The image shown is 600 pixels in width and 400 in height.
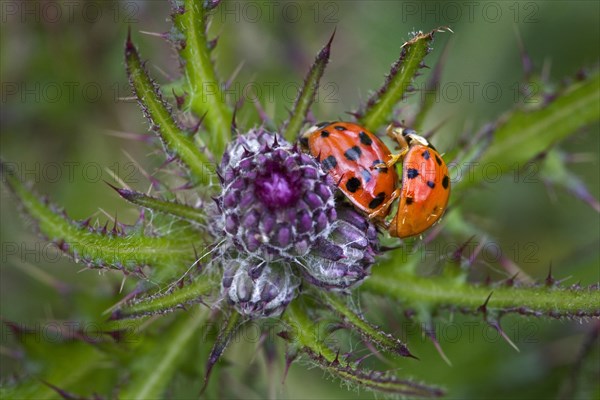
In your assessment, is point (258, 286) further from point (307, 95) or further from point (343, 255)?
point (307, 95)

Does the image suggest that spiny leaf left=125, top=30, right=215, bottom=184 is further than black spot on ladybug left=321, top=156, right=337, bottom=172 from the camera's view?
No

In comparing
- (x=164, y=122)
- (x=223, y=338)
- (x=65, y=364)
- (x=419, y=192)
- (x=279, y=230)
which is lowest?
(x=65, y=364)

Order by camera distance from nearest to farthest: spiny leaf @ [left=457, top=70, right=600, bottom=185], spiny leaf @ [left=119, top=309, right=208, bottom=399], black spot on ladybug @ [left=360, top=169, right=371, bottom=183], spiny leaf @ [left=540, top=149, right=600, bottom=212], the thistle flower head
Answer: the thistle flower head < black spot on ladybug @ [left=360, top=169, right=371, bottom=183] < spiny leaf @ [left=119, top=309, right=208, bottom=399] < spiny leaf @ [left=457, top=70, right=600, bottom=185] < spiny leaf @ [left=540, top=149, right=600, bottom=212]

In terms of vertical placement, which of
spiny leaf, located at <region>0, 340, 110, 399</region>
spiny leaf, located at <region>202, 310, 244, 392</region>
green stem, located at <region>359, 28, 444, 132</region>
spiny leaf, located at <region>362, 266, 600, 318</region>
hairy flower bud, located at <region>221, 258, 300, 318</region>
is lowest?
spiny leaf, located at <region>0, 340, 110, 399</region>

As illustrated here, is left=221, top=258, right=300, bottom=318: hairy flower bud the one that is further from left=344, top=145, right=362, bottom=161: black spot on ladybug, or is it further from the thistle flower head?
left=344, top=145, right=362, bottom=161: black spot on ladybug

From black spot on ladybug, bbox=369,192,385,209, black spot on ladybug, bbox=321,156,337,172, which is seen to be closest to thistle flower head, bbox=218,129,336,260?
black spot on ladybug, bbox=321,156,337,172

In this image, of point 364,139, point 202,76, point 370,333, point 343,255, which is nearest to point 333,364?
point 370,333

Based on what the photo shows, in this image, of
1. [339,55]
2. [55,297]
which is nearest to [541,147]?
[339,55]
